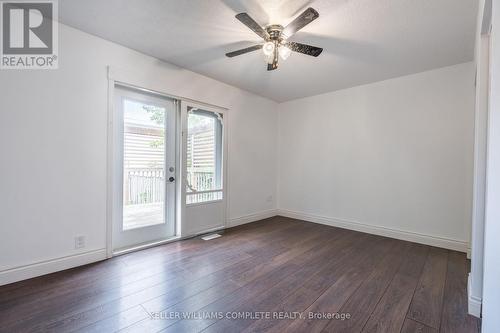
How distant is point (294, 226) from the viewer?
4078 millimetres

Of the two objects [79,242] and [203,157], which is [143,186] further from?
[203,157]

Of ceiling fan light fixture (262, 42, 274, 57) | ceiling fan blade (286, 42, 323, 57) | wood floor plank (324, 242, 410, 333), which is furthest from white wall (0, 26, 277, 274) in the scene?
wood floor plank (324, 242, 410, 333)

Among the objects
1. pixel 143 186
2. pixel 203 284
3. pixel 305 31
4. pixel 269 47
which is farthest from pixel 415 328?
pixel 143 186

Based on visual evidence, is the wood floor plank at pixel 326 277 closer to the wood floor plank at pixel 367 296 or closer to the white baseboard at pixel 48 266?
the wood floor plank at pixel 367 296

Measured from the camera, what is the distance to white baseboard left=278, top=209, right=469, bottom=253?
117 inches

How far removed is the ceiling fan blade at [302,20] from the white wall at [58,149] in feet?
6.32

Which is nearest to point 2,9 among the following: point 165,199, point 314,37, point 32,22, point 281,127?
point 32,22

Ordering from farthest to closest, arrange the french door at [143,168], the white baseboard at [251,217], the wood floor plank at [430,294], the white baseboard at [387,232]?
the white baseboard at [251,217], the white baseboard at [387,232], the french door at [143,168], the wood floor plank at [430,294]

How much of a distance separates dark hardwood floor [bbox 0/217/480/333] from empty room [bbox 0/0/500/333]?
0.7 inches

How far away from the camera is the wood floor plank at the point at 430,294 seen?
5.47 ft

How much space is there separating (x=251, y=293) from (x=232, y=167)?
2.39 m

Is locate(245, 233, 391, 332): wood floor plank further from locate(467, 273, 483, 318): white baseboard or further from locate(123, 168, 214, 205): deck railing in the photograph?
locate(123, 168, 214, 205): deck railing

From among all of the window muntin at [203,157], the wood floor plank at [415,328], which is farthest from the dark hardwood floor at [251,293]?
the window muntin at [203,157]

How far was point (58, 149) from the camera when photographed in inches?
89.2
